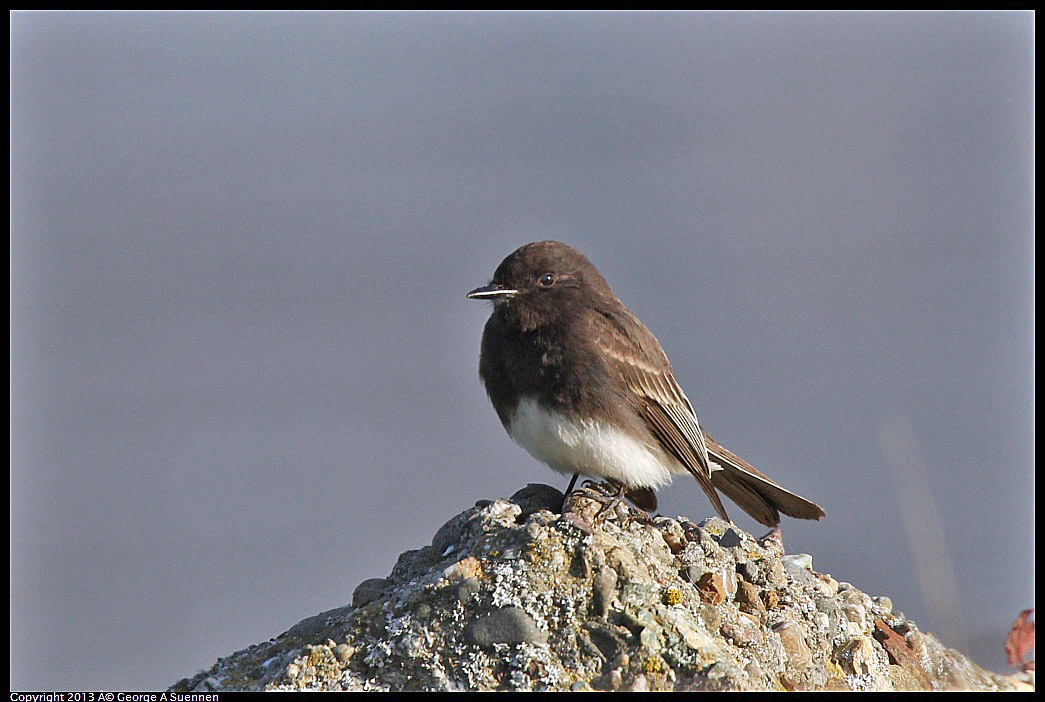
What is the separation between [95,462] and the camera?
20766 mm

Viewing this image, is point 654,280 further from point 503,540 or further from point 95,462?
point 503,540

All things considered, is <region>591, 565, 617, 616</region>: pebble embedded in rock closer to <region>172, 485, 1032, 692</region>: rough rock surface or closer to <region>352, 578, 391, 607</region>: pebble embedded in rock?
<region>172, 485, 1032, 692</region>: rough rock surface

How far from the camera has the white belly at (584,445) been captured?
7562 millimetres

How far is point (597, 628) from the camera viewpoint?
5492mm

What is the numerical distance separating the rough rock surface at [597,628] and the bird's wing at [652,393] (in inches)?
64.5

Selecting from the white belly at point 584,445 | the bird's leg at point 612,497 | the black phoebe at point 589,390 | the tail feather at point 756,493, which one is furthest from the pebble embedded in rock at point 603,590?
the tail feather at point 756,493

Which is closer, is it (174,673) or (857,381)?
(174,673)

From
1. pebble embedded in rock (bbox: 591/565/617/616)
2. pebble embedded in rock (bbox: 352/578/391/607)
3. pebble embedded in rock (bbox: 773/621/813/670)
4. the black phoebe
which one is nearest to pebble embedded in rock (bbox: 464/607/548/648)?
pebble embedded in rock (bbox: 591/565/617/616)

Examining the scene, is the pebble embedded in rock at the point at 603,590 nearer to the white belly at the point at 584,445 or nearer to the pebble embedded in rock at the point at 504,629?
the pebble embedded in rock at the point at 504,629

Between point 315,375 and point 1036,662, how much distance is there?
18974 millimetres

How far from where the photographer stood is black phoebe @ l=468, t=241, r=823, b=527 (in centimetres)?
759

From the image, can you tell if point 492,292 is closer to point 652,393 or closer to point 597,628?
point 652,393

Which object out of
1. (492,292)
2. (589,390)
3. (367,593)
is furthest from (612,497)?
(492,292)

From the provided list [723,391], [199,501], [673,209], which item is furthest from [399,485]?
[673,209]
